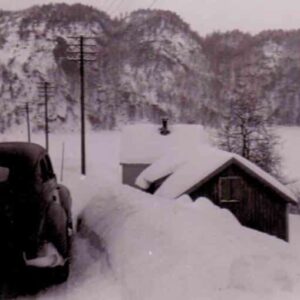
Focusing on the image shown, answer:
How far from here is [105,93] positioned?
429 ft

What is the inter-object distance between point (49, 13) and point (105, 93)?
115ft

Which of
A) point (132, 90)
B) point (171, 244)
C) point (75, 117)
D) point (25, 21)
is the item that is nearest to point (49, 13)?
point (25, 21)

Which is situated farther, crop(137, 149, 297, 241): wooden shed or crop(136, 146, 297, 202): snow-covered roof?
crop(137, 149, 297, 241): wooden shed

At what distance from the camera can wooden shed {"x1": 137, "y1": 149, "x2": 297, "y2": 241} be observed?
24578mm

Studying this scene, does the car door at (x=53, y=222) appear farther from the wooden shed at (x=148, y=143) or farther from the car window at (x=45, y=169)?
the wooden shed at (x=148, y=143)

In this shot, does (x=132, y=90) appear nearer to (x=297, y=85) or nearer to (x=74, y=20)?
(x=74, y=20)

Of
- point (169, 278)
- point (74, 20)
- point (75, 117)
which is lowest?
point (75, 117)

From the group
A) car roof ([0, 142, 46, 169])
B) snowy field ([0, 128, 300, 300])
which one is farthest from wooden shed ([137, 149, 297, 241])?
car roof ([0, 142, 46, 169])

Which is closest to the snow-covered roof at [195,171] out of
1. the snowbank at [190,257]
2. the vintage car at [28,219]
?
the snowbank at [190,257]

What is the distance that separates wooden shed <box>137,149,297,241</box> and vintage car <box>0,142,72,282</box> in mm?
16947

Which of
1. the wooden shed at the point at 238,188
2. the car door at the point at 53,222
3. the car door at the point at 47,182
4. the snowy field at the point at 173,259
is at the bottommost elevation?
the wooden shed at the point at 238,188

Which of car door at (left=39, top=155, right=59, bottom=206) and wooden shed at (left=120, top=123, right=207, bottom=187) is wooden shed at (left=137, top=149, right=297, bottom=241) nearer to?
wooden shed at (left=120, top=123, right=207, bottom=187)

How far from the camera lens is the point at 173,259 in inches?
254

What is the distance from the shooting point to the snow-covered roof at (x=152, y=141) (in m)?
35.8
